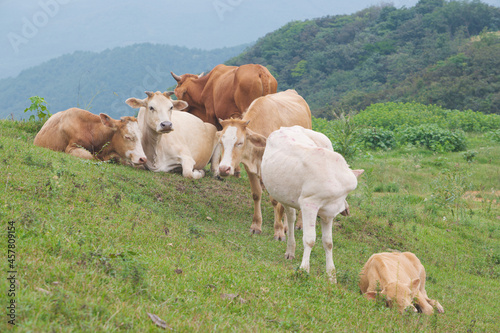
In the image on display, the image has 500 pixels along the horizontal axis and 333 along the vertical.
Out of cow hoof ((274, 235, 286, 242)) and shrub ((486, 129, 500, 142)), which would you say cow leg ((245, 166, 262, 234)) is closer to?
cow hoof ((274, 235, 286, 242))

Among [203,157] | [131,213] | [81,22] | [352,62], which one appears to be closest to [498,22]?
[352,62]

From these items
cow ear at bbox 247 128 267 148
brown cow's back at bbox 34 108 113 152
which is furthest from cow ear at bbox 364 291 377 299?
brown cow's back at bbox 34 108 113 152

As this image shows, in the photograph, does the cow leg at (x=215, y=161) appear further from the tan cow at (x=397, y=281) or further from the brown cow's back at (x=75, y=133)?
the tan cow at (x=397, y=281)

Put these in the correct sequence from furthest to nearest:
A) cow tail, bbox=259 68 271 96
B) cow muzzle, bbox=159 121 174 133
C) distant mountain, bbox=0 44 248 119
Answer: distant mountain, bbox=0 44 248 119 < cow tail, bbox=259 68 271 96 < cow muzzle, bbox=159 121 174 133

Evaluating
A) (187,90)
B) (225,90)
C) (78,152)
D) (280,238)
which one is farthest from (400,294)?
(187,90)

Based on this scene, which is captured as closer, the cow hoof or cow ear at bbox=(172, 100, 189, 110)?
the cow hoof

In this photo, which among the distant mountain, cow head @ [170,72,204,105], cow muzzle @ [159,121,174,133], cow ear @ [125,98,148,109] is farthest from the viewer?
the distant mountain

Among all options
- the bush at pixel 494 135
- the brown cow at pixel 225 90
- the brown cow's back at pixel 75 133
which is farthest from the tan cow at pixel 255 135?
the bush at pixel 494 135

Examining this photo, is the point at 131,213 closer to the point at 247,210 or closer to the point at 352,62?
the point at 247,210

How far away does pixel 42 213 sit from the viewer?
616cm

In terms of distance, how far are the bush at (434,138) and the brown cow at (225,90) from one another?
11.8m

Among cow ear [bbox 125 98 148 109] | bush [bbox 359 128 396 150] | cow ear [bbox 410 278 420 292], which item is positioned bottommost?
bush [bbox 359 128 396 150]

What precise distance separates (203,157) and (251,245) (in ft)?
16.0

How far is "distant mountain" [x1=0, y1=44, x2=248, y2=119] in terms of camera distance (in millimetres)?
65062
